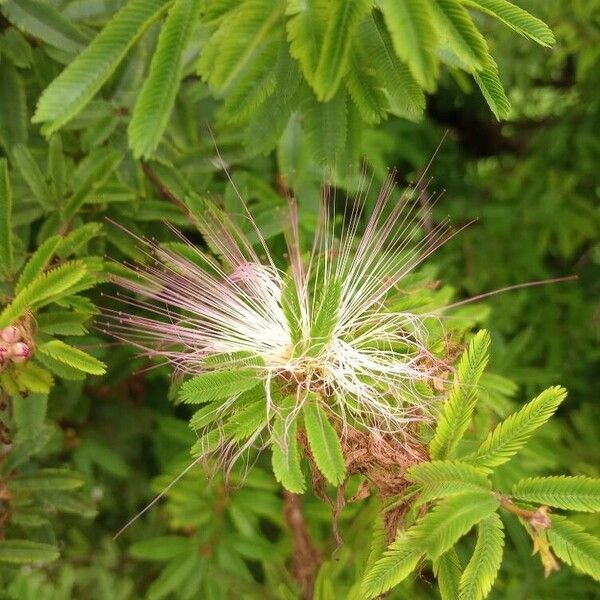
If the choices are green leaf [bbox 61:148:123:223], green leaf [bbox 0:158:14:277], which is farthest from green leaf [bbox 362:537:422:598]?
green leaf [bbox 61:148:123:223]

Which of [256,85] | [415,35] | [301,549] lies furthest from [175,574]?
[415,35]

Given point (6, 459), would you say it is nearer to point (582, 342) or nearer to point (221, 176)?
point (221, 176)

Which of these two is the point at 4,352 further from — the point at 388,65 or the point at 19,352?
the point at 388,65

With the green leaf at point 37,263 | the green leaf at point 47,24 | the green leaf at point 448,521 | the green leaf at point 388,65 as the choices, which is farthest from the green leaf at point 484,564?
the green leaf at point 47,24

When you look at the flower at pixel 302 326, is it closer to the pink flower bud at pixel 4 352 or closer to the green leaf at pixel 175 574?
the pink flower bud at pixel 4 352

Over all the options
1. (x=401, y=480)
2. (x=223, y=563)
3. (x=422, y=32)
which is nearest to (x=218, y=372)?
(x=401, y=480)

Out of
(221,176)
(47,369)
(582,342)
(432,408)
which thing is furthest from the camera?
(582,342)
